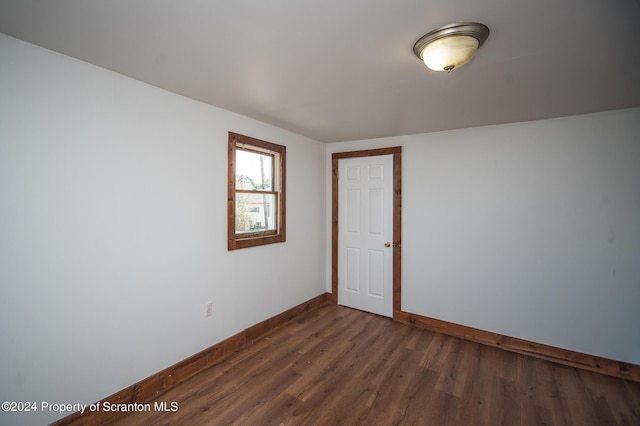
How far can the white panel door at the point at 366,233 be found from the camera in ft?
12.4

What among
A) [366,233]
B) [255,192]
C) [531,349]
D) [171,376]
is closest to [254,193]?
[255,192]

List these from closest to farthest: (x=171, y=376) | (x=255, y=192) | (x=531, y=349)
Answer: (x=171, y=376) → (x=531, y=349) → (x=255, y=192)

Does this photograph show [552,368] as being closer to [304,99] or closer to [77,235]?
[304,99]

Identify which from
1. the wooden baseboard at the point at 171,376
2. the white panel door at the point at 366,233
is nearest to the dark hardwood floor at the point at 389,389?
the wooden baseboard at the point at 171,376

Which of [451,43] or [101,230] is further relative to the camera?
[101,230]

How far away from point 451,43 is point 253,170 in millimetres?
2256

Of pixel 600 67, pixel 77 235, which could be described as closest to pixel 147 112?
pixel 77 235

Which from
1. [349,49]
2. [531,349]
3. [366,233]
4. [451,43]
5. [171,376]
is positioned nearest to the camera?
[451,43]

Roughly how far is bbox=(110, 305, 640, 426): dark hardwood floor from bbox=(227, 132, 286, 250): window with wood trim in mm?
1173

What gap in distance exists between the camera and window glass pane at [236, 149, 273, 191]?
118 inches

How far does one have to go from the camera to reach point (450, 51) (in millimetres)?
1476

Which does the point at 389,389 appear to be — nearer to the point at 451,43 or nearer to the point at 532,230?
the point at 532,230

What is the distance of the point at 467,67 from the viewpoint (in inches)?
71.1

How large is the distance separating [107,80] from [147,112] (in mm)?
301
